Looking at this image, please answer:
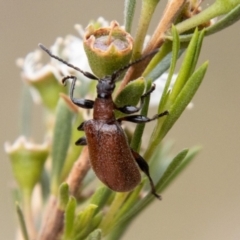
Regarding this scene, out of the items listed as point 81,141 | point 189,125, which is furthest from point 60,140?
point 189,125

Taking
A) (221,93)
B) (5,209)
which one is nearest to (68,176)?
(5,209)

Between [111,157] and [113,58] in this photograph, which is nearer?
[113,58]

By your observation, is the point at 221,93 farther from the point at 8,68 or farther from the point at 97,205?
the point at 97,205

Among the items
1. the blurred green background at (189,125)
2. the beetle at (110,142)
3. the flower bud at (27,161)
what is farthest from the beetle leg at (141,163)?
the blurred green background at (189,125)

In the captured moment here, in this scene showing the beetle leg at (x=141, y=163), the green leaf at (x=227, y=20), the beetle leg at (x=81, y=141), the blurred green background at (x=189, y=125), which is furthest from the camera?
the blurred green background at (x=189, y=125)

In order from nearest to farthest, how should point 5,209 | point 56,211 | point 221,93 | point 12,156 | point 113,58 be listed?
point 113,58 → point 56,211 → point 12,156 → point 5,209 → point 221,93

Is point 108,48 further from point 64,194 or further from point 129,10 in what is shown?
point 64,194

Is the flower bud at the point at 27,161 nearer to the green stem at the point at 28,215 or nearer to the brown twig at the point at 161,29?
the green stem at the point at 28,215

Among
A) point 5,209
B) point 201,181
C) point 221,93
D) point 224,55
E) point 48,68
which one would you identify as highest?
point 48,68
